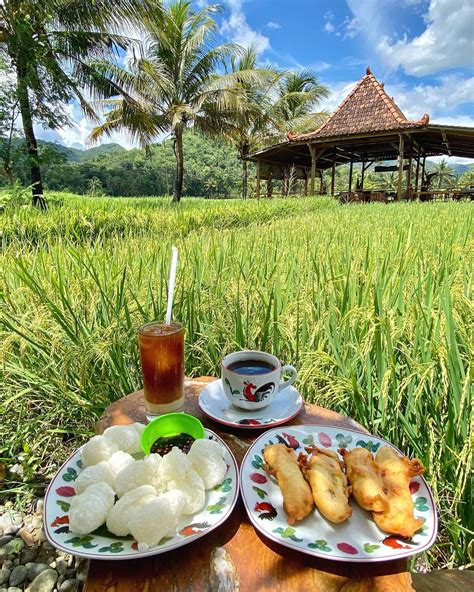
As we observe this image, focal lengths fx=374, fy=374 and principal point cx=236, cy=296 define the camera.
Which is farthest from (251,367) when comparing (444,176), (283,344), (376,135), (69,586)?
(444,176)

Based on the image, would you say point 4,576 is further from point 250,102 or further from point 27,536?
point 250,102

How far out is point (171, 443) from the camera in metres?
0.80

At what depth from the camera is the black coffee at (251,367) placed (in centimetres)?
98

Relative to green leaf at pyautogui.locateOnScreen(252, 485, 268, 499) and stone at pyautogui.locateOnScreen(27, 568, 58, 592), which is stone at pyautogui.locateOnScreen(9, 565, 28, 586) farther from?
green leaf at pyautogui.locateOnScreen(252, 485, 268, 499)

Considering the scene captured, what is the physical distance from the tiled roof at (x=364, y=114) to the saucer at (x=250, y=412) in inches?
534

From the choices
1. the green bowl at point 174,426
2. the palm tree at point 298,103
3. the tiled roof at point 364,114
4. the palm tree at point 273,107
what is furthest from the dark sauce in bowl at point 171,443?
the palm tree at point 298,103

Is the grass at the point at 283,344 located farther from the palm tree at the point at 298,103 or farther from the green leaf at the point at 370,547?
the palm tree at the point at 298,103

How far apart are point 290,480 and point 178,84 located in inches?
697

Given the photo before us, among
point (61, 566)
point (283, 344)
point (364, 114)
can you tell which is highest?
point (364, 114)

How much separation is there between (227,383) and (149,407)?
219mm

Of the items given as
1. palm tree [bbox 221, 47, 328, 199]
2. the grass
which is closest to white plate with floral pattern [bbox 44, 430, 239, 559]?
the grass

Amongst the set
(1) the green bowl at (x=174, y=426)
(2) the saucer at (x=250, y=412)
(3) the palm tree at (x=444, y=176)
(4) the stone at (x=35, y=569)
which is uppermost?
(3) the palm tree at (x=444, y=176)

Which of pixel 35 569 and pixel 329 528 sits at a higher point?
pixel 329 528

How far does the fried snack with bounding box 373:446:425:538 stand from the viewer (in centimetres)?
60
